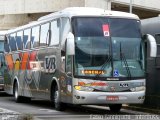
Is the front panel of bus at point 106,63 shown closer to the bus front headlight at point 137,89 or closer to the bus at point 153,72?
the bus front headlight at point 137,89

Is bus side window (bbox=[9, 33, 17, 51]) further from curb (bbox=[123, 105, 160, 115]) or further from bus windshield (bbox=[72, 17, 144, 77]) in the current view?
bus windshield (bbox=[72, 17, 144, 77])

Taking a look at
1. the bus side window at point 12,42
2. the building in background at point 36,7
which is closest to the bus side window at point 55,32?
the bus side window at point 12,42

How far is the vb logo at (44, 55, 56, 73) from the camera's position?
64.6 feet

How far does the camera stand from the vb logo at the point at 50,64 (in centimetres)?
1968

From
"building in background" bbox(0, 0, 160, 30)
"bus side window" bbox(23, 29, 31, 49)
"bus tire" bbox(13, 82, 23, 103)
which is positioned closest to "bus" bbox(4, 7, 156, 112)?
"bus side window" bbox(23, 29, 31, 49)

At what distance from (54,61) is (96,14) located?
248 cm

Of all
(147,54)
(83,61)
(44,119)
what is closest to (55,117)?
(44,119)

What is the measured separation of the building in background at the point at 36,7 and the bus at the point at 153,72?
29152 mm

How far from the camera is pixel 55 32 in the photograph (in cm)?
1962

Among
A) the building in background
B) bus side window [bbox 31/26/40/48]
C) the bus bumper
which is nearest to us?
the bus bumper

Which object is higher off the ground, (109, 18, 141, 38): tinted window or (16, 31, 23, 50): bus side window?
(109, 18, 141, 38): tinted window

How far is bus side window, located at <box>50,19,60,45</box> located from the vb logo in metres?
0.55

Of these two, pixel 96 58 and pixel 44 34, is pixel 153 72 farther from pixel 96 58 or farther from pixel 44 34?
pixel 44 34

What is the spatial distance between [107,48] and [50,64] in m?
3.13
